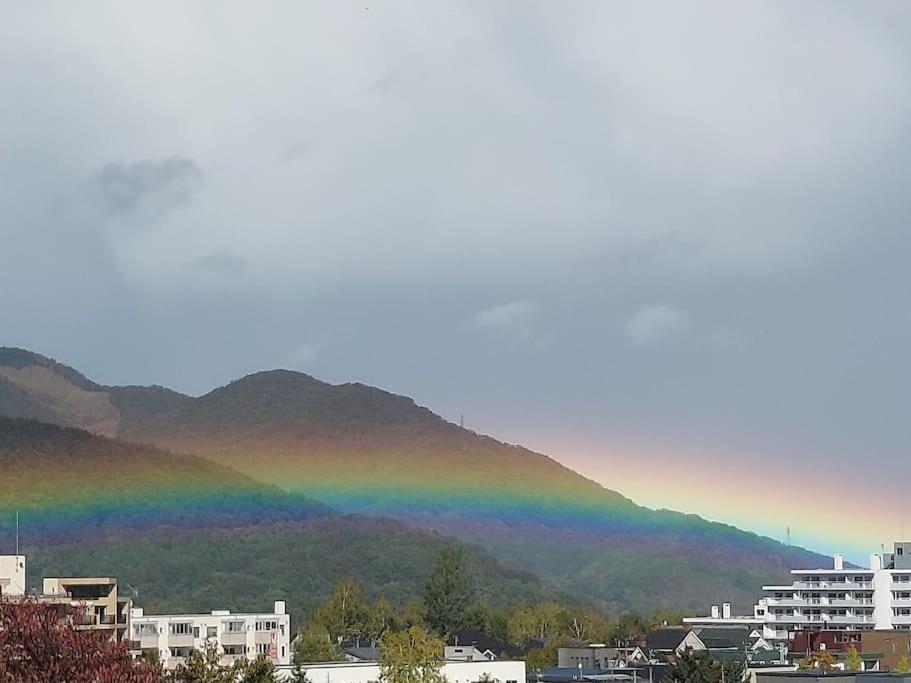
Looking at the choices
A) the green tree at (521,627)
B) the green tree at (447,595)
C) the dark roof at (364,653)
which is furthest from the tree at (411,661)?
the green tree at (447,595)

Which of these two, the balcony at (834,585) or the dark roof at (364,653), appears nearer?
the dark roof at (364,653)

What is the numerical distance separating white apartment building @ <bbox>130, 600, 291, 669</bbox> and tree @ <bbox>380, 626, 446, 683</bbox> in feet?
70.0

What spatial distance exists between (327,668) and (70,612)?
51896mm

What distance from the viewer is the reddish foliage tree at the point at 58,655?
19.1 m

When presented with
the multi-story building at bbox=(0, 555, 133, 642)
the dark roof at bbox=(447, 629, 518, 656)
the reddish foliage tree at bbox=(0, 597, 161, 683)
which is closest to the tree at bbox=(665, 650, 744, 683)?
the multi-story building at bbox=(0, 555, 133, 642)

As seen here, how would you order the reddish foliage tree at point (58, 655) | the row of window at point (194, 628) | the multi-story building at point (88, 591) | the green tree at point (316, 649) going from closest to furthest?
1. the reddish foliage tree at point (58, 655)
2. the multi-story building at point (88, 591)
3. the row of window at point (194, 628)
4. the green tree at point (316, 649)

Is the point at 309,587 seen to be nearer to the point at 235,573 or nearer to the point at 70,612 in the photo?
the point at 235,573

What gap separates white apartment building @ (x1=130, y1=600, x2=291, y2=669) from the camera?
9081cm

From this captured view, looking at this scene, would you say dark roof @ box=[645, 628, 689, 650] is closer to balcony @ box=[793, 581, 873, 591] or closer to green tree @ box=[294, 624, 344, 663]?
balcony @ box=[793, 581, 873, 591]

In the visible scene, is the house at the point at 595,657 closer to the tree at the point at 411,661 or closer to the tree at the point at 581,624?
the tree at the point at 581,624

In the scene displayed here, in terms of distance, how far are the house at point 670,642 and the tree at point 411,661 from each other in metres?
31.2

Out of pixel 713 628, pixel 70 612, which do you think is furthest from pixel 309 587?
pixel 70 612

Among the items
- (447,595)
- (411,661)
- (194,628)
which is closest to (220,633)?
(194,628)

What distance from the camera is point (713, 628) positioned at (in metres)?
116
